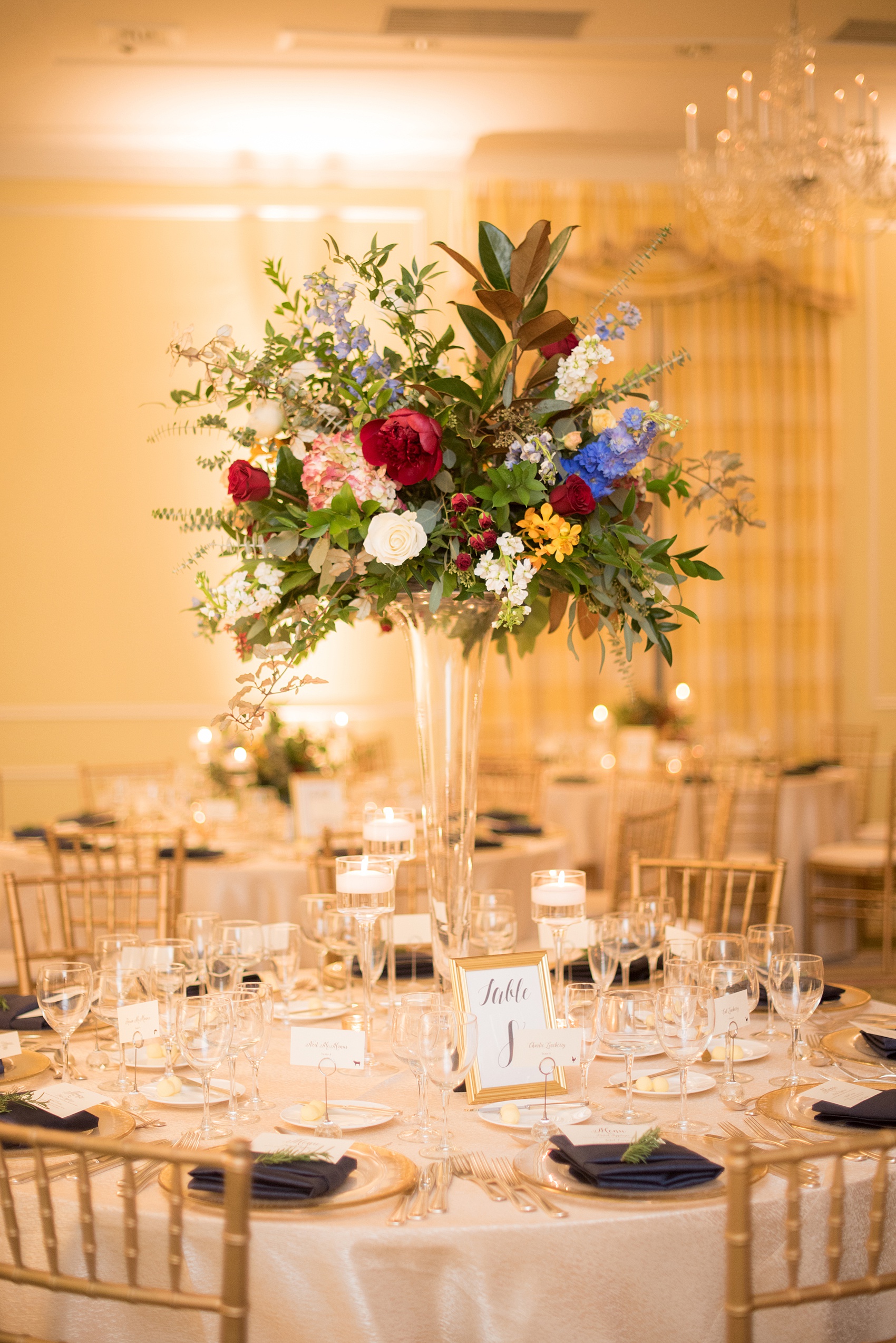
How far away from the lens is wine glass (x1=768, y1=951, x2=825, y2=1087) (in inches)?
75.4

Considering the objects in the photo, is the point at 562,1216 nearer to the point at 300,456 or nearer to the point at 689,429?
the point at 300,456

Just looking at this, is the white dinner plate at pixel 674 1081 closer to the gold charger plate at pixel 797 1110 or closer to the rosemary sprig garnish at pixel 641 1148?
the gold charger plate at pixel 797 1110

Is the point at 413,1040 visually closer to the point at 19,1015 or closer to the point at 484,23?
the point at 19,1015

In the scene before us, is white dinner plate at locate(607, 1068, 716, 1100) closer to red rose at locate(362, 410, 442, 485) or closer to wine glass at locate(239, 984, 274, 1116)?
wine glass at locate(239, 984, 274, 1116)

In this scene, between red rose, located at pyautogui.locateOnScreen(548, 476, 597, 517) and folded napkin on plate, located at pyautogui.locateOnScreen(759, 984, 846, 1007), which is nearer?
red rose, located at pyautogui.locateOnScreen(548, 476, 597, 517)

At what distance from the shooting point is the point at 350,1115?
184cm

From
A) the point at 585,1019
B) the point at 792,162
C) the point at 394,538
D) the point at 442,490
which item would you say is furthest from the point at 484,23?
the point at 585,1019

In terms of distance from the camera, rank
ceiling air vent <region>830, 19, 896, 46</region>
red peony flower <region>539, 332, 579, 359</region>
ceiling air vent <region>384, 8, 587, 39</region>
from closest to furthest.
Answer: red peony flower <region>539, 332, 579, 359</region> → ceiling air vent <region>384, 8, 587, 39</region> → ceiling air vent <region>830, 19, 896, 46</region>

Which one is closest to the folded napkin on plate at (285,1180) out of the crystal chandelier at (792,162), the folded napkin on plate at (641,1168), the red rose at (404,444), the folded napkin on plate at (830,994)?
the folded napkin on plate at (641,1168)

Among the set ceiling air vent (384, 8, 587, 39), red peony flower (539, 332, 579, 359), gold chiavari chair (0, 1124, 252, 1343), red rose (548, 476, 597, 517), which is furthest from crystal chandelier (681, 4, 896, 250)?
gold chiavari chair (0, 1124, 252, 1343)

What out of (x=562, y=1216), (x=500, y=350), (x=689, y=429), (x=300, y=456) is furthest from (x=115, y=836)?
(x=689, y=429)

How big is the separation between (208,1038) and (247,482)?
849 mm

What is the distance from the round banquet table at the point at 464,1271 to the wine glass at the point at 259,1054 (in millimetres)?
264

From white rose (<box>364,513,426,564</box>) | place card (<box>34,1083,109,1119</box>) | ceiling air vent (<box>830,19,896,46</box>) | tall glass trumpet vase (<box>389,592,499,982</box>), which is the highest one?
ceiling air vent (<box>830,19,896,46</box>)
